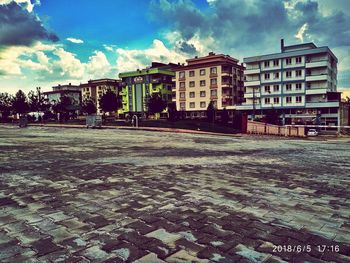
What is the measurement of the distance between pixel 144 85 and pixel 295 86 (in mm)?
39951

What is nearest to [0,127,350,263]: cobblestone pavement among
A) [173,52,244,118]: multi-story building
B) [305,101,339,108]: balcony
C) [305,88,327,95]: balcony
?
[305,101,339,108]: balcony

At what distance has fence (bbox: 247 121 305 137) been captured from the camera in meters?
28.7

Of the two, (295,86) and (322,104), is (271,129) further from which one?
(295,86)

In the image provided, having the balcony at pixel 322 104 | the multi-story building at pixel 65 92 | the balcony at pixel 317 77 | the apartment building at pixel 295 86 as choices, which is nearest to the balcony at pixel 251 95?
the apartment building at pixel 295 86

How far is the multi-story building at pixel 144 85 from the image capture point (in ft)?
251

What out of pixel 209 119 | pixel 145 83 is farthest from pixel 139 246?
pixel 145 83

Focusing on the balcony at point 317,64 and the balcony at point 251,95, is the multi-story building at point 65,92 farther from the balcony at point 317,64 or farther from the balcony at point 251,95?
the balcony at point 317,64

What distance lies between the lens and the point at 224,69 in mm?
61531

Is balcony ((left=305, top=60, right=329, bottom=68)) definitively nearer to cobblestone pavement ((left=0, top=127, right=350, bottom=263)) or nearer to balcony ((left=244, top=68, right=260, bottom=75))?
balcony ((left=244, top=68, right=260, bottom=75))

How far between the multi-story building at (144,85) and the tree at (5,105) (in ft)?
97.3

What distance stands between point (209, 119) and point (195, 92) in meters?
12.6

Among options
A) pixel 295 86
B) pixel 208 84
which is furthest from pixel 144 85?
pixel 295 86

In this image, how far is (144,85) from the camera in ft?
258

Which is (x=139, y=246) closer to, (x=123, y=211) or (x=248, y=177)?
(x=123, y=211)
